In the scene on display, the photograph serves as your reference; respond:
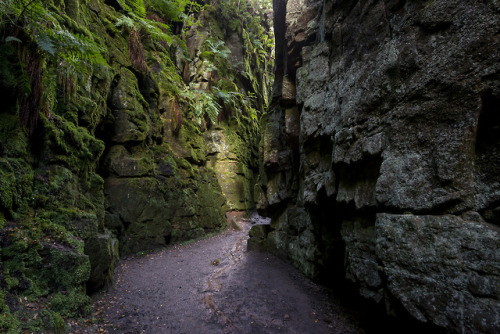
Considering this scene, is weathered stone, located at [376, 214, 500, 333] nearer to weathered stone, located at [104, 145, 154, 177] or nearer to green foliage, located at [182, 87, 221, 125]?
weathered stone, located at [104, 145, 154, 177]

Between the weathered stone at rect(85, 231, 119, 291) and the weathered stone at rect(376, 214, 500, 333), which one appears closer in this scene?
the weathered stone at rect(376, 214, 500, 333)

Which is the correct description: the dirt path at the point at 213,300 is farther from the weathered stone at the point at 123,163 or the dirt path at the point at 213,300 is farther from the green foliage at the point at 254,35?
the green foliage at the point at 254,35

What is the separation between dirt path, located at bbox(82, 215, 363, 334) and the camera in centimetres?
448

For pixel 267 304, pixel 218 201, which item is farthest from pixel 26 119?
pixel 218 201

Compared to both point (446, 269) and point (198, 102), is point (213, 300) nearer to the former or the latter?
point (446, 269)

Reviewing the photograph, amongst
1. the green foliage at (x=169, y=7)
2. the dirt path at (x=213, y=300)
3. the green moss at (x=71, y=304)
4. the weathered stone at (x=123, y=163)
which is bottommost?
the dirt path at (x=213, y=300)

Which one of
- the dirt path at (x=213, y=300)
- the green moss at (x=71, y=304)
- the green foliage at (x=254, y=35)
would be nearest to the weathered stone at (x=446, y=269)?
the dirt path at (x=213, y=300)

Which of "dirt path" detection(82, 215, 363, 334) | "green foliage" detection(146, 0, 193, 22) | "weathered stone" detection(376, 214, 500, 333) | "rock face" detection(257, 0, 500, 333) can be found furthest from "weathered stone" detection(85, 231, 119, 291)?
"green foliage" detection(146, 0, 193, 22)

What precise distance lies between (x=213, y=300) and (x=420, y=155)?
5.33 m

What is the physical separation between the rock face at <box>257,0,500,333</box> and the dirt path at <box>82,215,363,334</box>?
48.8 inches

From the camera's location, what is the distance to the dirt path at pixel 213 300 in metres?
4.48

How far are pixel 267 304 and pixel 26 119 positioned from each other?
6.58 metres

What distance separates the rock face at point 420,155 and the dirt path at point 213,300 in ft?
4.07

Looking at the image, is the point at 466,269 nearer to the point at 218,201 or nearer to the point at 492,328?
the point at 492,328
